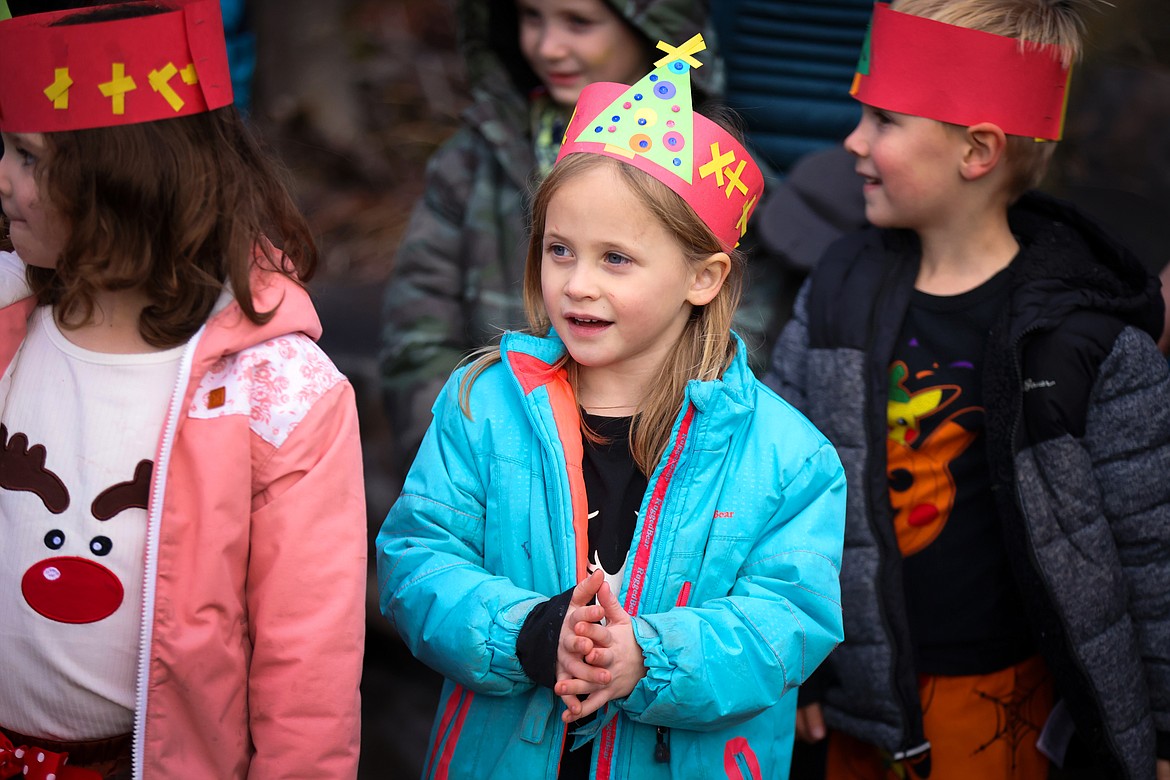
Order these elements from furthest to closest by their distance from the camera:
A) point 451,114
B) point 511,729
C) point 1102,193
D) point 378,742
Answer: point 451,114, point 378,742, point 1102,193, point 511,729

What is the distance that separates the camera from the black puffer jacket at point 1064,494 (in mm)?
2490

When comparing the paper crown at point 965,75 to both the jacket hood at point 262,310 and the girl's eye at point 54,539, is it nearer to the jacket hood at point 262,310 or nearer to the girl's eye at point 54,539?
the jacket hood at point 262,310

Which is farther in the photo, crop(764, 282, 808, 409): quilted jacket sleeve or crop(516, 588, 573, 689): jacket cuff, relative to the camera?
crop(764, 282, 808, 409): quilted jacket sleeve

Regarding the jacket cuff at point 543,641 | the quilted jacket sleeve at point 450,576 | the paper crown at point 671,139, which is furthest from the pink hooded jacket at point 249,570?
the paper crown at point 671,139

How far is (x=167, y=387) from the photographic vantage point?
6.61 ft

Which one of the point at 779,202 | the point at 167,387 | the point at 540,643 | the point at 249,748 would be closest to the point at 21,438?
the point at 167,387

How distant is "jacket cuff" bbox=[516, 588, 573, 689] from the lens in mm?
1941

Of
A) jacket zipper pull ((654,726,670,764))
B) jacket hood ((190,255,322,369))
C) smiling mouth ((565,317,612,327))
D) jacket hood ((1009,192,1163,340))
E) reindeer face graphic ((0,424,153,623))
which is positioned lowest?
jacket zipper pull ((654,726,670,764))

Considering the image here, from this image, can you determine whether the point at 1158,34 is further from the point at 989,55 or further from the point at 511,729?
the point at 511,729

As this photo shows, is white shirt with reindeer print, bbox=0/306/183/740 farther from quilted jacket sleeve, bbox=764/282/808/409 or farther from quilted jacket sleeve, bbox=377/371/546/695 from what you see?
quilted jacket sleeve, bbox=764/282/808/409

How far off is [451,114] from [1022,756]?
514 cm

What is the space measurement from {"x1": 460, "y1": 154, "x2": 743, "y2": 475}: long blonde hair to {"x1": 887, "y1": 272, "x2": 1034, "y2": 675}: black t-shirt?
2.03 feet

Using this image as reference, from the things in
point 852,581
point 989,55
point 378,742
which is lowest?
point 378,742

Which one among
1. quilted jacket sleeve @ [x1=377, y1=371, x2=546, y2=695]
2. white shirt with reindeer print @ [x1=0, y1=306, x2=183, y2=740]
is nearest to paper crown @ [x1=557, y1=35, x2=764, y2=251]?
quilted jacket sleeve @ [x1=377, y1=371, x2=546, y2=695]
